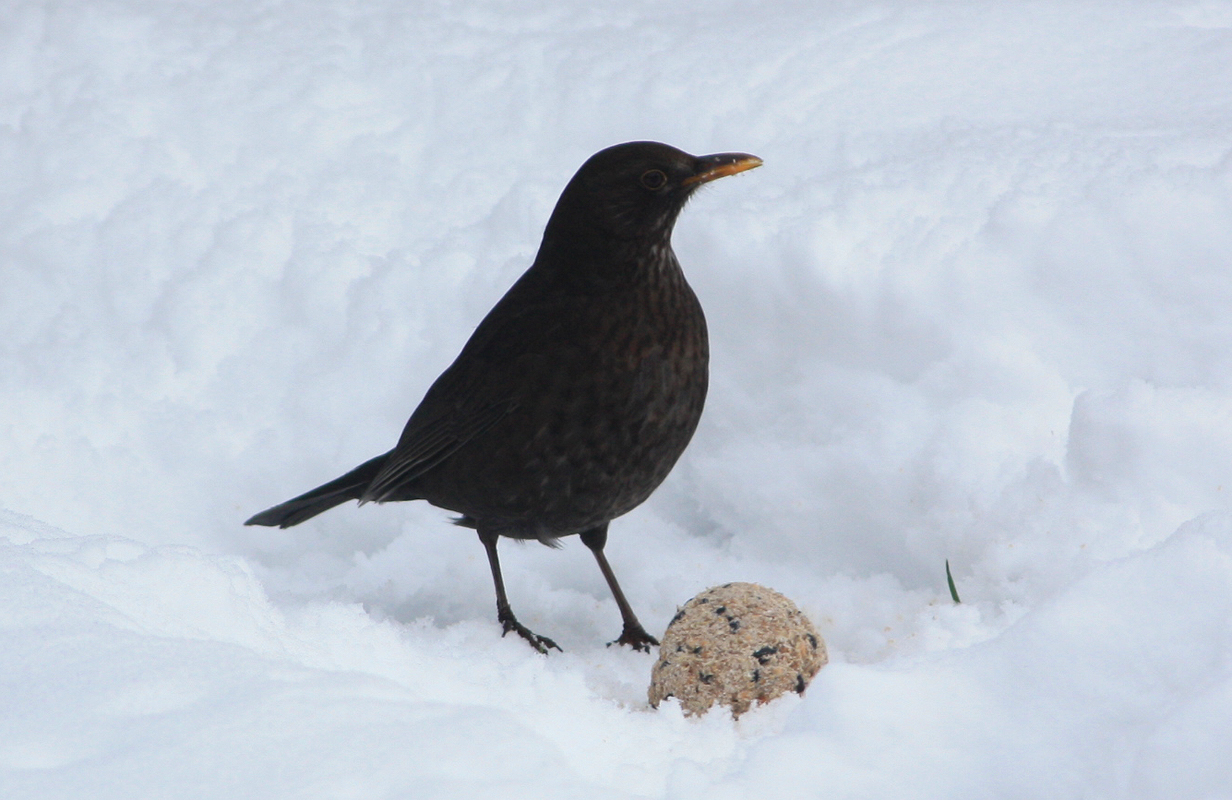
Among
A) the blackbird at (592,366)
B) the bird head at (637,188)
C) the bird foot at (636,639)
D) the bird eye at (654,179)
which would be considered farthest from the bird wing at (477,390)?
the bird foot at (636,639)

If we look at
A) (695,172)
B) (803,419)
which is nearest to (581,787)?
(695,172)

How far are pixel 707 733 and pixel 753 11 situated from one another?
12.5 ft

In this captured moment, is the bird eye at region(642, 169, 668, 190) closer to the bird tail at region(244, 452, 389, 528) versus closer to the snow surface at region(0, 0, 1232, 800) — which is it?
the snow surface at region(0, 0, 1232, 800)

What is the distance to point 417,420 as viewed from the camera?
334 cm

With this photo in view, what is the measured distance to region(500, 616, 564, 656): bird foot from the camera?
10.2 ft

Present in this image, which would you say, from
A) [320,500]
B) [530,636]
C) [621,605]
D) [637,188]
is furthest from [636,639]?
[637,188]

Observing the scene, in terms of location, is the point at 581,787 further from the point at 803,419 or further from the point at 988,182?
the point at 988,182

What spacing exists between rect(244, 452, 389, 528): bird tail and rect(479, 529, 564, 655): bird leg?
39cm

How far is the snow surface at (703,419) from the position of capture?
1.77 m

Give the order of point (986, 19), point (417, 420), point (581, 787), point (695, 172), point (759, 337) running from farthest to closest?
1. point (986, 19)
2. point (759, 337)
3. point (417, 420)
4. point (695, 172)
5. point (581, 787)

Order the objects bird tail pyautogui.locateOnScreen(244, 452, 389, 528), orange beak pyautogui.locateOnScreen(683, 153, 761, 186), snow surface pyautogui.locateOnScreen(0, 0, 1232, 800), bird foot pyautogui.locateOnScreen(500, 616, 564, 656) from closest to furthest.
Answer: snow surface pyautogui.locateOnScreen(0, 0, 1232, 800) < orange beak pyautogui.locateOnScreen(683, 153, 761, 186) < bird foot pyautogui.locateOnScreen(500, 616, 564, 656) < bird tail pyautogui.locateOnScreen(244, 452, 389, 528)

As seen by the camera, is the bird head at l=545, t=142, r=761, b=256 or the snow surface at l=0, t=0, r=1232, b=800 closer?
the snow surface at l=0, t=0, r=1232, b=800

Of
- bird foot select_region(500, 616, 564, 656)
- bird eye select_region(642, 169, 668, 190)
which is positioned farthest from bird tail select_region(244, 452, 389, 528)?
bird eye select_region(642, 169, 668, 190)

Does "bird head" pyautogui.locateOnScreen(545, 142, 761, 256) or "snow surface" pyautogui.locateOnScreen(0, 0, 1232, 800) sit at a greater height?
"bird head" pyautogui.locateOnScreen(545, 142, 761, 256)
